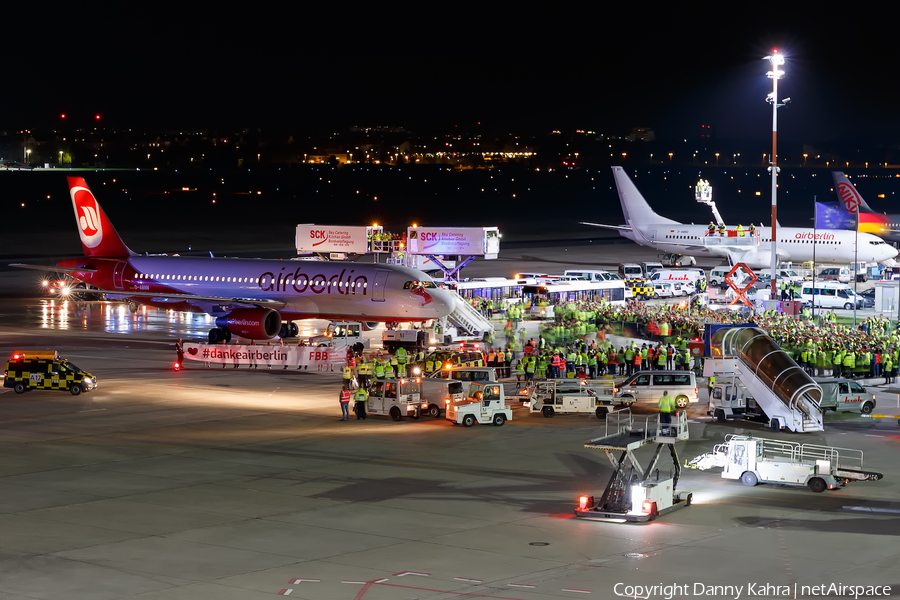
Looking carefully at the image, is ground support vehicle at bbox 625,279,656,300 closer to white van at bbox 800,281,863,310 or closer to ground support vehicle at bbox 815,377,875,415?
white van at bbox 800,281,863,310

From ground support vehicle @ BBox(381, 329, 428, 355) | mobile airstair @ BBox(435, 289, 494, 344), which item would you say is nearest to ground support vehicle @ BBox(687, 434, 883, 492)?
ground support vehicle @ BBox(381, 329, 428, 355)

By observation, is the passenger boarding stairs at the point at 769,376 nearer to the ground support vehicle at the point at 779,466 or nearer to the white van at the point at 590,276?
the ground support vehicle at the point at 779,466

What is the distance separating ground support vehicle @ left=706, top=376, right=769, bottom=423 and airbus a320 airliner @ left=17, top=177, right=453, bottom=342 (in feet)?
57.6

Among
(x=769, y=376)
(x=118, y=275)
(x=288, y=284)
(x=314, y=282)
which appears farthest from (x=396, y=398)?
(x=118, y=275)

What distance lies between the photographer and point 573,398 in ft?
123

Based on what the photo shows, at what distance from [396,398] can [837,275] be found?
5236 cm

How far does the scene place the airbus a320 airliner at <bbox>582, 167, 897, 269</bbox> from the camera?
269 ft

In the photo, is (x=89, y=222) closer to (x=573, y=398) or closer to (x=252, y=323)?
(x=252, y=323)

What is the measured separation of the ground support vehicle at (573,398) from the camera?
37.5 metres

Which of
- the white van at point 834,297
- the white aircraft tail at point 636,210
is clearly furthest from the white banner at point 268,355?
the white aircraft tail at point 636,210

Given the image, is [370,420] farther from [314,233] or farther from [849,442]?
[314,233]

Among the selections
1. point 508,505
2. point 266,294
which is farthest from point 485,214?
point 508,505

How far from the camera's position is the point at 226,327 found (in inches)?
2048

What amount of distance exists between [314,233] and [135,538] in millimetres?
52300
